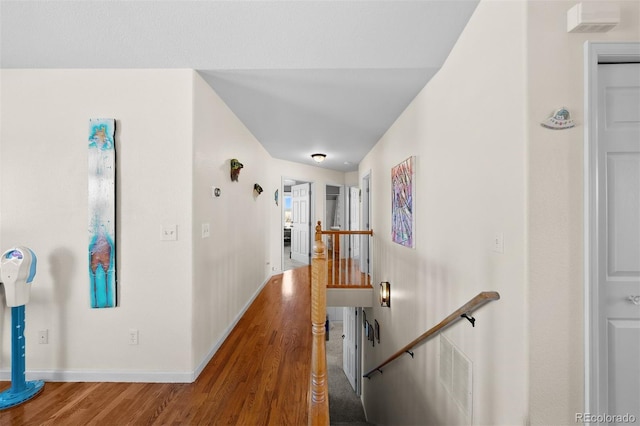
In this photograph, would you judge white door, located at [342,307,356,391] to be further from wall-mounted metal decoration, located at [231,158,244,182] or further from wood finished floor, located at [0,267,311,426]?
wall-mounted metal decoration, located at [231,158,244,182]

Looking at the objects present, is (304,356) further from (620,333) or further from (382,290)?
(620,333)

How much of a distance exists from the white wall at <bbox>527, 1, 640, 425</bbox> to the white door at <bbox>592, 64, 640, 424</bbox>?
3.8 inches

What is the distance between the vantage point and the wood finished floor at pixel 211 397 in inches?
68.4

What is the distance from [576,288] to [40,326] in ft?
11.8

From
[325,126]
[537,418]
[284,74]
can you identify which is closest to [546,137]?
[537,418]

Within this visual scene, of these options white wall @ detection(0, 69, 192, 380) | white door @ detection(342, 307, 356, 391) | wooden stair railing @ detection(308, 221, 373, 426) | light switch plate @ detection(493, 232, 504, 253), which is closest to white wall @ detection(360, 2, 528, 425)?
light switch plate @ detection(493, 232, 504, 253)

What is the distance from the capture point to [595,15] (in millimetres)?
1170

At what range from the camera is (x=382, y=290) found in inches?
145

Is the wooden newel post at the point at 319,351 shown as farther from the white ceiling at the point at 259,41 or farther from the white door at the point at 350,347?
the white door at the point at 350,347

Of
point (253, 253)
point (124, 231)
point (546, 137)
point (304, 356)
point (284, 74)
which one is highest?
point (284, 74)

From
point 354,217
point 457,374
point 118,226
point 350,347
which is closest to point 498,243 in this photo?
point 457,374

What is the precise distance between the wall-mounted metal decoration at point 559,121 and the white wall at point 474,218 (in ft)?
0.36

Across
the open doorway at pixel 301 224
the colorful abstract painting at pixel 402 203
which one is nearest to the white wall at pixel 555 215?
the colorful abstract painting at pixel 402 203

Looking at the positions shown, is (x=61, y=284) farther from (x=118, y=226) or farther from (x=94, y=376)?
(x=94, y=376)
